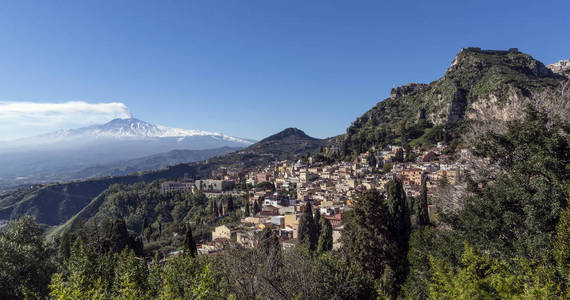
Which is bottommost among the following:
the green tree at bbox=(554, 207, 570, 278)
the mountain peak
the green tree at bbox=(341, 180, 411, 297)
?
the green tree at bbox=(341, 180, 411, 297)

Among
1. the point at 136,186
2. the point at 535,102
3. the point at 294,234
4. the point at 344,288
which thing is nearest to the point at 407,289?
the point at 344,288

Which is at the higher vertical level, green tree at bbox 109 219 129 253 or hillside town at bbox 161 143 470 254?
hillside town at bbox 161 143 470 254

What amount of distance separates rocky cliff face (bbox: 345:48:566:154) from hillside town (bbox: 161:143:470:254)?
15.3m

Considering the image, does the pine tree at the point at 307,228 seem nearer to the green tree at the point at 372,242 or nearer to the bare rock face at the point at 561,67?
the green tree at the point at 372,242

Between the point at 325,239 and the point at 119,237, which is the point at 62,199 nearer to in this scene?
the point at 119,237

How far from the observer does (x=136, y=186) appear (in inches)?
3767

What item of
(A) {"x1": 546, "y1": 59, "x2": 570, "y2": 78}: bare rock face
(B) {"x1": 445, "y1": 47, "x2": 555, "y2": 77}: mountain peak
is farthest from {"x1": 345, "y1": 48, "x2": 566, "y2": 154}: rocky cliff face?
(A) {"x1": 546, "y1": 59, "x2": 570, "y2": 78}: bare rock face

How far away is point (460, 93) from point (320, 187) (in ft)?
171

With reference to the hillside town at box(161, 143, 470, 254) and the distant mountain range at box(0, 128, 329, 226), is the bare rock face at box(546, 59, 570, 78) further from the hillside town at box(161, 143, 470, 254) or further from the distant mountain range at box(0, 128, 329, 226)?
the distant mountain range at box(0, 128, 329, 226)

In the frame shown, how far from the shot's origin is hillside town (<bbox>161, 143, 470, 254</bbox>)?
33125 millimetres

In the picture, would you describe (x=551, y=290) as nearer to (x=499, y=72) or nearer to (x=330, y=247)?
(x=330, y=247)

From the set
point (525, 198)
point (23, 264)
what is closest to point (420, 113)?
point (525, 198)

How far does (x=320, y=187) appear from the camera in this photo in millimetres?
55812

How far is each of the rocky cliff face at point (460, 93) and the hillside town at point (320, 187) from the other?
1534 centimetres
